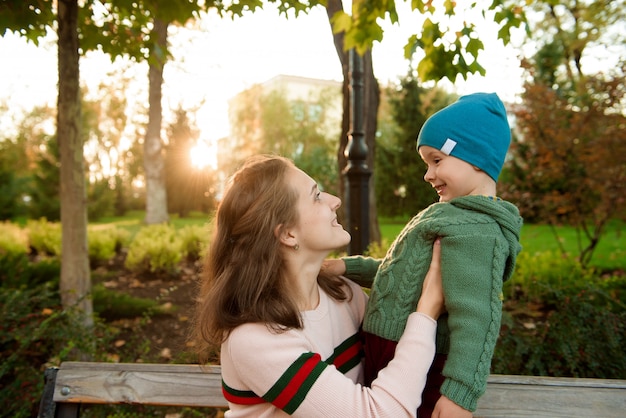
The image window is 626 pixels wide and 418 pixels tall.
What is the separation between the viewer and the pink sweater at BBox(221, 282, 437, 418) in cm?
146

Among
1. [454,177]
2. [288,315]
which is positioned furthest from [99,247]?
[454,177]

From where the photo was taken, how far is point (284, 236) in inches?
69.3

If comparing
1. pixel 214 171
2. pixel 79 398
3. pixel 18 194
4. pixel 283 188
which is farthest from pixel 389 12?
pixel 214 171

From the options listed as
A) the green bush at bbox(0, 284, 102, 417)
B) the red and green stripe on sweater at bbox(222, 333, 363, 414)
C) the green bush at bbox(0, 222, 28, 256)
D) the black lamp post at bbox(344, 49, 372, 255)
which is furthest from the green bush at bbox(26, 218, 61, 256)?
the red and green stripe on sweater at bbox(222, 333, 363, 414)

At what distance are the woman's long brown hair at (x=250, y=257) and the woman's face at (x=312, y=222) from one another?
0.03 m

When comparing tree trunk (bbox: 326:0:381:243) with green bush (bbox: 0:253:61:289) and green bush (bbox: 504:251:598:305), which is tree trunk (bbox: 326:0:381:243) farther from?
green bush (bbox: 0:253:61:289)

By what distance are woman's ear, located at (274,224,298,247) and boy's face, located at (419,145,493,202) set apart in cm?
52

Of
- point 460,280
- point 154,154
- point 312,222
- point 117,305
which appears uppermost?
point 154,154

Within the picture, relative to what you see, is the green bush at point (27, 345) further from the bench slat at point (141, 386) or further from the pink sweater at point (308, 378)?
the pink sweater at point (308, 378)

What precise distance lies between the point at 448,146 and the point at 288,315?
2.48 ft

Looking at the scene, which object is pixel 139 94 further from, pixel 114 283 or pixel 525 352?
pixel 525 352

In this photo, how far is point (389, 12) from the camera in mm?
3357

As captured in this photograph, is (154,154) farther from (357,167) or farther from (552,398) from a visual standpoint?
(552,398)

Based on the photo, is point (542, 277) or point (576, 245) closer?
point (542, 277)
